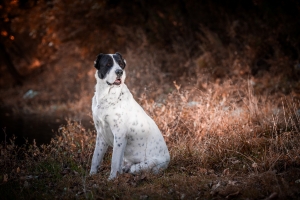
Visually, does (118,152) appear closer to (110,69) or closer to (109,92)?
(109,92)

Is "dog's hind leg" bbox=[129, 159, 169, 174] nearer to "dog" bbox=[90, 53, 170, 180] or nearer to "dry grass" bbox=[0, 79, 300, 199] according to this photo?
"dog" bbox=[90, 53, 170, 180]

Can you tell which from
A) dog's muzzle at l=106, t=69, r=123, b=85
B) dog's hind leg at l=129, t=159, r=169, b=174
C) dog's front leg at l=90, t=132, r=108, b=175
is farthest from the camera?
dog's front leg at l=90, t=132, r=108, b=175

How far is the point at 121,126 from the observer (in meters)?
4.37

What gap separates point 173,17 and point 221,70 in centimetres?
384

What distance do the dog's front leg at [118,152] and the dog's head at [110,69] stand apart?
769 mm

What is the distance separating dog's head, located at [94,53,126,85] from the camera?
14.3 ft

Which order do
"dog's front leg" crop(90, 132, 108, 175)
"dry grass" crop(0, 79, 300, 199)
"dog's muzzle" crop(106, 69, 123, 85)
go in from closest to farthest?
"dry grass" crop(0, 79, 300, 199) < "dog's muzzle" crop(106, 69, 123, 85) < "dog's front leg" crop(90, 132, 108, 175)

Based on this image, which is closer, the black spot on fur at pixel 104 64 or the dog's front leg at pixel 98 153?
the black spot on fur at pixel 104 64

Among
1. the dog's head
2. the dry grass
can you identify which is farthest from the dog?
the dry grass

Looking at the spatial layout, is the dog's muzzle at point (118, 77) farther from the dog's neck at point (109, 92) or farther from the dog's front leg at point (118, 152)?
the dog's front leg at point (118, 152)

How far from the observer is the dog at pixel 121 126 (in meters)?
4.37

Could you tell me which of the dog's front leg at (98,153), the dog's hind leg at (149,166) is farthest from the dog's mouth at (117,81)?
the dog's hind leg at (149,166)

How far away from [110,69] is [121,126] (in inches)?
32.1

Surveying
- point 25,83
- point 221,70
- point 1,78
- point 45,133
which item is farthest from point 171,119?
point 1,78
